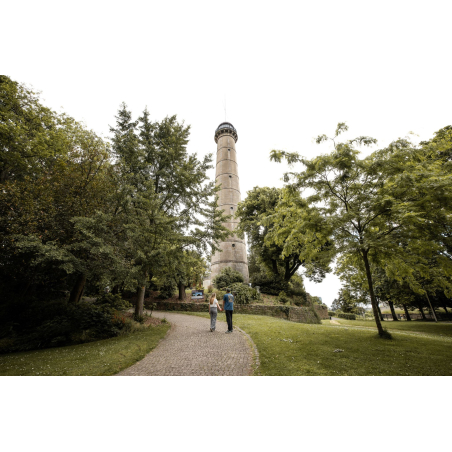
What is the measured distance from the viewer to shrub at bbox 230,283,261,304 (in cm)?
1733

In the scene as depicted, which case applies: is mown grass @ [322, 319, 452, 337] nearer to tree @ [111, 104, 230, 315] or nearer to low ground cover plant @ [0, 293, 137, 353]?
tree @ [111, 104, 230, 315]

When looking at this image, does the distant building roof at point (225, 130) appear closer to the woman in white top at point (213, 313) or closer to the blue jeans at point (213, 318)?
the woman in white top at point (213, 313)

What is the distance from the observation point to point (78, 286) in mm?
12578

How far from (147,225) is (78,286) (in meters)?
6.77

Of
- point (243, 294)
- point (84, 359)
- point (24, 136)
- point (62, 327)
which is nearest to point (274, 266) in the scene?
point (243, 294)

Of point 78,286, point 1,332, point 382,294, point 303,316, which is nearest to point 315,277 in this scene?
point 382,294

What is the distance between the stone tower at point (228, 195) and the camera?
2367 centimetres

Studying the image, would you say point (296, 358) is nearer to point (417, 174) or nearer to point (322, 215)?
point (322, 215)

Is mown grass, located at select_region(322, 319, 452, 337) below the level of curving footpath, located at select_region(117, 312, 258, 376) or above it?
below

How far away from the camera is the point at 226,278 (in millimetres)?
20766

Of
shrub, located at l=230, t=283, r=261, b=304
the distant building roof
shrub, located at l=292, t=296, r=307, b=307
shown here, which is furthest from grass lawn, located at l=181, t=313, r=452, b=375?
the distant building roof

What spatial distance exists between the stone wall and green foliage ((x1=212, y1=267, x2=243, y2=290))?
332 cm

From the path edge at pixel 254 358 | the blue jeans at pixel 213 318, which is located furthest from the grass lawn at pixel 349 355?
the blue jeans at pixel 213 318

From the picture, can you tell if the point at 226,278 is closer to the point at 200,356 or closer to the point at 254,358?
the point at 200,356
